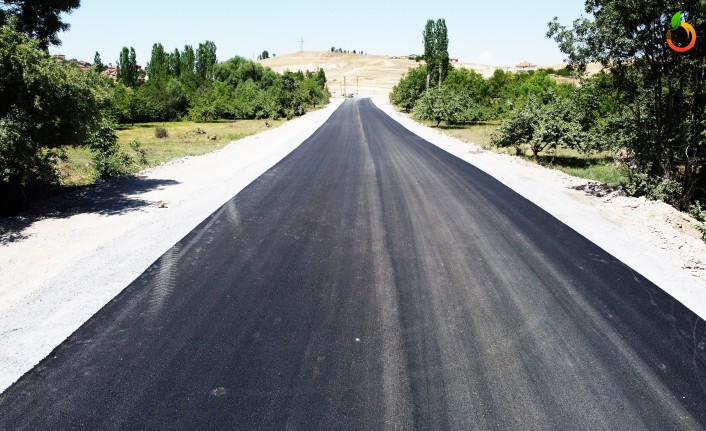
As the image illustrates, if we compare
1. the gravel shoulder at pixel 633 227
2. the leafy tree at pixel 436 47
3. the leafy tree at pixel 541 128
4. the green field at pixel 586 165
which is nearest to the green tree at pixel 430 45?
the leafy tree at pixel 436 47

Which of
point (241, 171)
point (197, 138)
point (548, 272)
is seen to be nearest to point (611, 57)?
point (548, 272)

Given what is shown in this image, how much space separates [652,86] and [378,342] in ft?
37.6

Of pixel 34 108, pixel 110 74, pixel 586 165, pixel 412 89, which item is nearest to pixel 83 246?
pixel 34 108

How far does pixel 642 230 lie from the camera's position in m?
9.28

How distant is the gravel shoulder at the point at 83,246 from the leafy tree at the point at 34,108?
1173 millimetres

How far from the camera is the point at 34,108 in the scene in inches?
368

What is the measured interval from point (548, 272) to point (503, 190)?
19.4ft

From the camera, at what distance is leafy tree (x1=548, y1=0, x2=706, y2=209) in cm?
1090

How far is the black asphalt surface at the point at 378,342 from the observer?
3.86 metres

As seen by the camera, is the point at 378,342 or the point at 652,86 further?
the point at 652,86

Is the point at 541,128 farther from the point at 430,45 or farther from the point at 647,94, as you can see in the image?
the point at 430,45

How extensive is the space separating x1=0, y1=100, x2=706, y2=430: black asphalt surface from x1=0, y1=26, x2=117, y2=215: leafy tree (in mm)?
4080

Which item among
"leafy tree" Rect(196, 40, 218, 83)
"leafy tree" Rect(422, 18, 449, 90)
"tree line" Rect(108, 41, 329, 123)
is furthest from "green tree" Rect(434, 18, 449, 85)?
"leafy tree" Rect(196, 40, 218, 83)

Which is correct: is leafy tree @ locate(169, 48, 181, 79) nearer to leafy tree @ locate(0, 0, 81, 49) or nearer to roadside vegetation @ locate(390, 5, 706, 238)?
leafy tree @ locate(0, 0, 81, 49)
